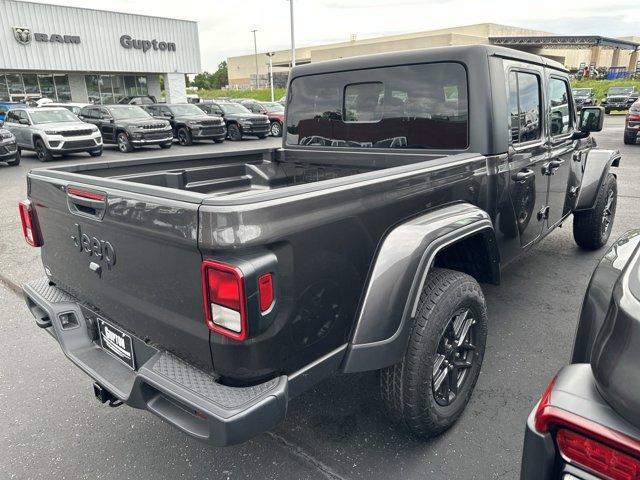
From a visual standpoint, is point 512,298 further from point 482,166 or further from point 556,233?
point 556,233

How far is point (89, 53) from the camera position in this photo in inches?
1160

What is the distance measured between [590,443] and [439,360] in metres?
1.34

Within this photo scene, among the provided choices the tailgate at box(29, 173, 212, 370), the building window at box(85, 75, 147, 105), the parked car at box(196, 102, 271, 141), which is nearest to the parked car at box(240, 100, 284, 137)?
the parked car at box(196, 102, 271, 141)

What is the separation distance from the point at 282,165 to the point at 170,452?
2319mm

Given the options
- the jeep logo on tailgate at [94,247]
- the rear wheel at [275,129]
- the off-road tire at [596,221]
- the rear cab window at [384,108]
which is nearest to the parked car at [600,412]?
the jeep logo on tailgate at [94,247]

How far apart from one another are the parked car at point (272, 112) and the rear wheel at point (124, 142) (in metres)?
6.77

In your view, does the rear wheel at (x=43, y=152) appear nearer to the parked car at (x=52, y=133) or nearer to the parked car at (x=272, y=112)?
the parked car at (x=52, y=133)

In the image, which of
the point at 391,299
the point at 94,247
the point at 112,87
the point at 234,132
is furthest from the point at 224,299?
the point at 112,87

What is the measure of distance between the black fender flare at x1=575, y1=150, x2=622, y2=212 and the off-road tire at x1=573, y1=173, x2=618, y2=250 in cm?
9

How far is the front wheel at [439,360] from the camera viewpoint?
2.27 metres

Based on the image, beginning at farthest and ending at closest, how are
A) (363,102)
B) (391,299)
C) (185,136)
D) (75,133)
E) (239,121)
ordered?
(239,121) < (185,136) < (75,133) < (363,102) < (391,299)

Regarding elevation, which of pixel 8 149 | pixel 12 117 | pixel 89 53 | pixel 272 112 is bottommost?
pixel 8 149

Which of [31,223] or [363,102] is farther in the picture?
[363,102]

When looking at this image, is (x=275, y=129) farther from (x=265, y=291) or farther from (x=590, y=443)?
(x=590, y=443)
